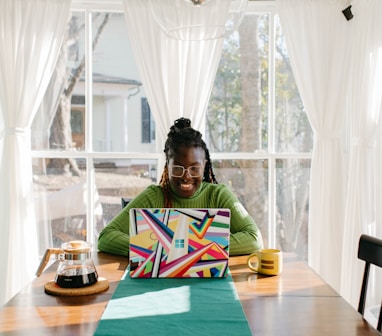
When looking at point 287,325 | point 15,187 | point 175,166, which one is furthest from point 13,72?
point 287,325

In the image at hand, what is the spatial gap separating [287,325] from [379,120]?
2037 millimetres

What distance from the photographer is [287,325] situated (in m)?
1.19

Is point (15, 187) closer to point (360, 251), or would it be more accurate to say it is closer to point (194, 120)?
point (194, 120)

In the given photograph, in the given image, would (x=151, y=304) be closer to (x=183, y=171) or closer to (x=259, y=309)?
(x=259, y=309)

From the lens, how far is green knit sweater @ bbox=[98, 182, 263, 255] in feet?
6.26

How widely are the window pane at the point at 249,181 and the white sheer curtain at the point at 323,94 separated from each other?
35 centimetres

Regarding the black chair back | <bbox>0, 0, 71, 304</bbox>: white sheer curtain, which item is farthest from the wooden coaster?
<bbox>0, 0, 71, 304</bbox>: white sheer curtain

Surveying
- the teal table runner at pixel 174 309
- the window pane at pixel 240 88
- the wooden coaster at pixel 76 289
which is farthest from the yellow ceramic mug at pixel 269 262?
the window pane at pixel 240 88

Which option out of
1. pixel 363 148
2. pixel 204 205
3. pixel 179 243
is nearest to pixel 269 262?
pixel 179 243

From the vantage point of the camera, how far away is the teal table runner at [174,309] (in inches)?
45.6

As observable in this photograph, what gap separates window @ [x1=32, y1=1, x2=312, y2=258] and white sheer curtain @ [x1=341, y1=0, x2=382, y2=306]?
40 centimetres

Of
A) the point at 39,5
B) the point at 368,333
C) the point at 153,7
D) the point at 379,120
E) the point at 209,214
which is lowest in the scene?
the point at 368,333

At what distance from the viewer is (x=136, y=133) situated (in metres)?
3.28

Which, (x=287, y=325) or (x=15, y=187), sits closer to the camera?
(x=287, y=325)
